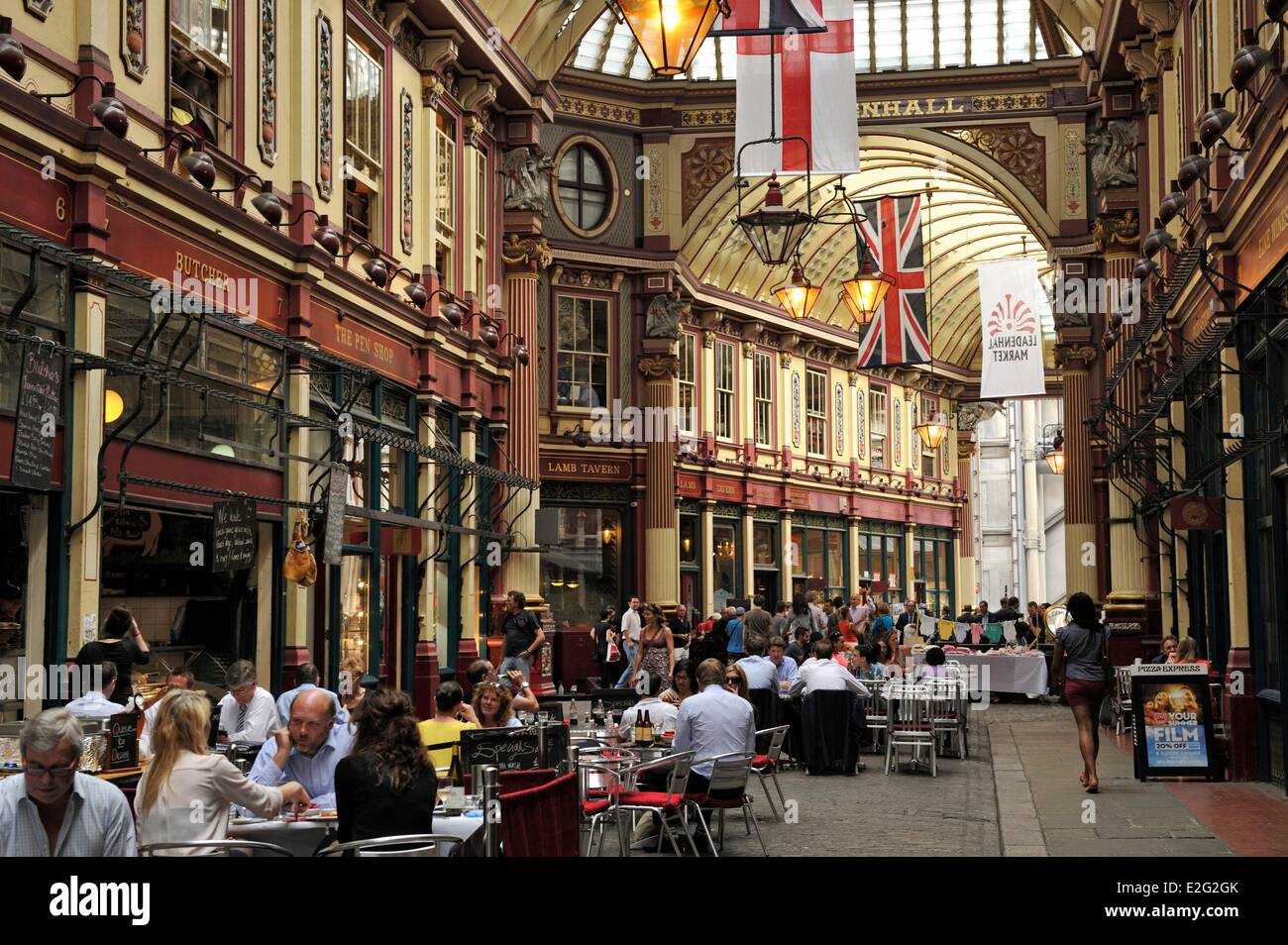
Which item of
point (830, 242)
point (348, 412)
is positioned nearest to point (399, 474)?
point (348, 412)

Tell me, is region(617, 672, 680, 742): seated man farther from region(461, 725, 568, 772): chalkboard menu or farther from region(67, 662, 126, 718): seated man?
Result: region(67, 662, 126, 718): seated man

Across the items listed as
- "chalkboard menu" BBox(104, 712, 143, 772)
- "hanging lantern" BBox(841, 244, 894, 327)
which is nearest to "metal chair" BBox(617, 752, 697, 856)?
"chalkboard menu" BBox(104, 712, 143, 772)

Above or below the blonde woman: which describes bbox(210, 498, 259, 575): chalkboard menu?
above

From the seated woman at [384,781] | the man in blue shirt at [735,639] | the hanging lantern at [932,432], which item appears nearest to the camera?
the seated woman at [384,781]

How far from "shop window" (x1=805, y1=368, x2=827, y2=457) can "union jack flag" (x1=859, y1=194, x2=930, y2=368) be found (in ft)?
43.8

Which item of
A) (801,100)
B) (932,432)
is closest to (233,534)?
(801,100)

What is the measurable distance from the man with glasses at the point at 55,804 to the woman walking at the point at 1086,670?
9269 mm

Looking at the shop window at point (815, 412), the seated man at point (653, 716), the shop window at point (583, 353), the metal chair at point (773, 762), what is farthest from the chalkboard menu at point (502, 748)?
the shop window at point (815, 412)

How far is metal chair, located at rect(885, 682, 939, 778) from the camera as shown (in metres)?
16.4

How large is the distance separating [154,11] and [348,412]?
5054 mm

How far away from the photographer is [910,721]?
16953mm

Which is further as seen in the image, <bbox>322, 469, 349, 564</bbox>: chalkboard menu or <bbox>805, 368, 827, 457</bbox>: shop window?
<bbox>805, 368, 827, 457</bbox>: shop window

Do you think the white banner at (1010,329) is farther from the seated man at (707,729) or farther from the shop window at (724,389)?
the seated man at (707,729)

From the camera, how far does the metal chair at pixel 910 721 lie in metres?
16.4
